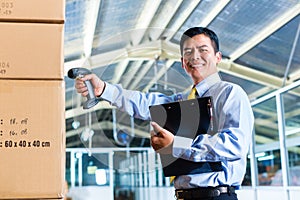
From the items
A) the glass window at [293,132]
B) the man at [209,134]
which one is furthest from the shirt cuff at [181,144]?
the glass window at [293,132]

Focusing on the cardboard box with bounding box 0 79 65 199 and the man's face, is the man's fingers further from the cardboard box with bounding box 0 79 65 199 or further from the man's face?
the cardboard box with bounding box 0 79 65 199

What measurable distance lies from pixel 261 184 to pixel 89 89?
2960 mm

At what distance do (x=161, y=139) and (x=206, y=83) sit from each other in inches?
12.2

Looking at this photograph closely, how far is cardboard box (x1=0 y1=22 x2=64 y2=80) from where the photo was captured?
2.43ft

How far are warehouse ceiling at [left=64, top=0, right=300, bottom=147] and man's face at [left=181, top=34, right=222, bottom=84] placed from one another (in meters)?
0.04

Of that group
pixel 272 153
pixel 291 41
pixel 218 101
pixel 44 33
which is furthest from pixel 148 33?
pixel 272 153

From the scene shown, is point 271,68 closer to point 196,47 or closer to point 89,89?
point 196,47

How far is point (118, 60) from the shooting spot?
68.8 inches

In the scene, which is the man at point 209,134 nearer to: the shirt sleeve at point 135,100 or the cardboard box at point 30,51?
the shirt sleeve at point 135,100

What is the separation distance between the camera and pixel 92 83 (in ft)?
4.40

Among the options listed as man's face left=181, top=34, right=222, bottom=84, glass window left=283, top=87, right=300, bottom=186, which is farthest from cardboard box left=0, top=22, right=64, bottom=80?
glass window left=283, top=87, right=300, bottom=186

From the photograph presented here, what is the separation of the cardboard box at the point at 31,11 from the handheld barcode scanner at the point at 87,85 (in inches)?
18.0

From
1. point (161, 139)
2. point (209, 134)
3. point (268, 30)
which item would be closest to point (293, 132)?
point (268, 30)

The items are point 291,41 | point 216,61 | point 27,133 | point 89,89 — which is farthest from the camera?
point 291,41
